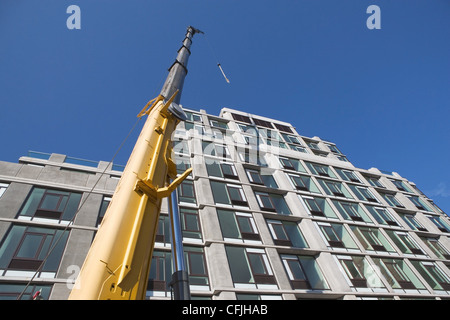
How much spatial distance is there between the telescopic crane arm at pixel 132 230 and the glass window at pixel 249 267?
437 inches

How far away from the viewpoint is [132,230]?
397cm

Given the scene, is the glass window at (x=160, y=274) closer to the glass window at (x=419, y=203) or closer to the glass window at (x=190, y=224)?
the glass window at (x=190, y=224)

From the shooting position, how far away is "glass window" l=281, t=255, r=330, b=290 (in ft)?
52.8

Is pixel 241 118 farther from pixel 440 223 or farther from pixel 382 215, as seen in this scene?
pixel 440 223

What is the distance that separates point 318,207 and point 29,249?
2180 centimetres

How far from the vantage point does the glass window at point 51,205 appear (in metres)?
14.1

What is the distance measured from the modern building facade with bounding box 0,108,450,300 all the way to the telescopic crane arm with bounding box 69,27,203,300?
369 centimetres

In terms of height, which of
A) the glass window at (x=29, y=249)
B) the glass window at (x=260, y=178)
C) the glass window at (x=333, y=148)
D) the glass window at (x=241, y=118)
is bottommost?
the glass window at (x=29, y=249)

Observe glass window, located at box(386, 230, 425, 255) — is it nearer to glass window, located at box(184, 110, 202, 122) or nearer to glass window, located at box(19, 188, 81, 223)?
glass window, located at box(184, 110, 202, 122)

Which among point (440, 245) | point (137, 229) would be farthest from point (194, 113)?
point (440, 245)

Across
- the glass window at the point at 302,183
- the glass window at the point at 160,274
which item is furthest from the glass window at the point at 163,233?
the glass window at the point at 302,183

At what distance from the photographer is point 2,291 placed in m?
10.8

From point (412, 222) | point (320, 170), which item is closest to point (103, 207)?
point (320, 170)
